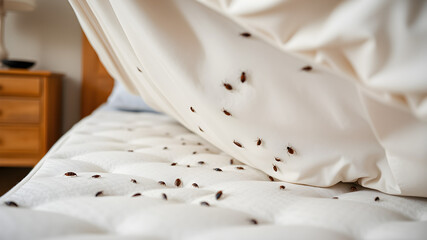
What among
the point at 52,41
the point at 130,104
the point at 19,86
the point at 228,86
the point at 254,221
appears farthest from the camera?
the point at 52,41

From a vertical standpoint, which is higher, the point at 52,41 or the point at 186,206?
the point at 52,41

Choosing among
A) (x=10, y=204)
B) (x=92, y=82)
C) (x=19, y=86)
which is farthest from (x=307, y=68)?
(x=92, y=82)

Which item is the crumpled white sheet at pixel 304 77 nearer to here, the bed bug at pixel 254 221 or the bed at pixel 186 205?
the bed at pixel 186 205

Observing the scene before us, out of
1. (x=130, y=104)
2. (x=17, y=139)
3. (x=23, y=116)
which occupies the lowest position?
(x=17, y=139)

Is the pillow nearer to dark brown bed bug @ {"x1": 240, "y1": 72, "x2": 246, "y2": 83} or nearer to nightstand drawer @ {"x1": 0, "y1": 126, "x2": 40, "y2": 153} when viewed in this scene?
nightstand drawer @ {"x1": 0, "y1": 126, "x2": 40, "y2": 153}

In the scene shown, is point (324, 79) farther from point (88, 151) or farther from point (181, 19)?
point (88, 151)

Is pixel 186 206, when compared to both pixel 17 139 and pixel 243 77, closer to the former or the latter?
pixel 243 77
